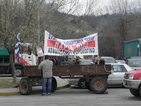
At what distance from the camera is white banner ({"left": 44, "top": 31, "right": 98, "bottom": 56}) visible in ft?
45.4

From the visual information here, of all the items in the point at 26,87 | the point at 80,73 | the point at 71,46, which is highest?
the point at 71,46

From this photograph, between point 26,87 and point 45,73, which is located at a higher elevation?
point 45,73

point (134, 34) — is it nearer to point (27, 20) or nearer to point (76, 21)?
point (76, 21)

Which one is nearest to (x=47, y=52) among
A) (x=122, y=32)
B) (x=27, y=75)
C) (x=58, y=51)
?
(x=58, y=51)

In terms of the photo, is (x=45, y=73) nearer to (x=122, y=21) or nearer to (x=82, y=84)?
(x=82, y=84)

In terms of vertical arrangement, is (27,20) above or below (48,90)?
above

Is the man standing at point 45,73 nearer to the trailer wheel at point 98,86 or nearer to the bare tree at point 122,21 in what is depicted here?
the trailer wheel at point 98,86

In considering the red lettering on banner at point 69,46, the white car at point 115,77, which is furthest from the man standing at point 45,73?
the white car at point 115,77

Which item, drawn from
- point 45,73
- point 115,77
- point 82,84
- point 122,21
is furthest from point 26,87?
point 122,21

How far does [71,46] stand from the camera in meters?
14.0

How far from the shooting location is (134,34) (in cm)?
5238

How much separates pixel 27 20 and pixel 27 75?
477 centimetres

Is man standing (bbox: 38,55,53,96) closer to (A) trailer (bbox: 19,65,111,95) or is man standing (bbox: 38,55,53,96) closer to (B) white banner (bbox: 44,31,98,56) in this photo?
(A) trailer (bbox: 19,65,111,95)

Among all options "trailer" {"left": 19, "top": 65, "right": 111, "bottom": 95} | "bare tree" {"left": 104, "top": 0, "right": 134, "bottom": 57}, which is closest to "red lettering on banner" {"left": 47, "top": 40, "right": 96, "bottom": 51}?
"trailer" {"left": 19, "top": 65, "right": 111, "bottom": 95}
